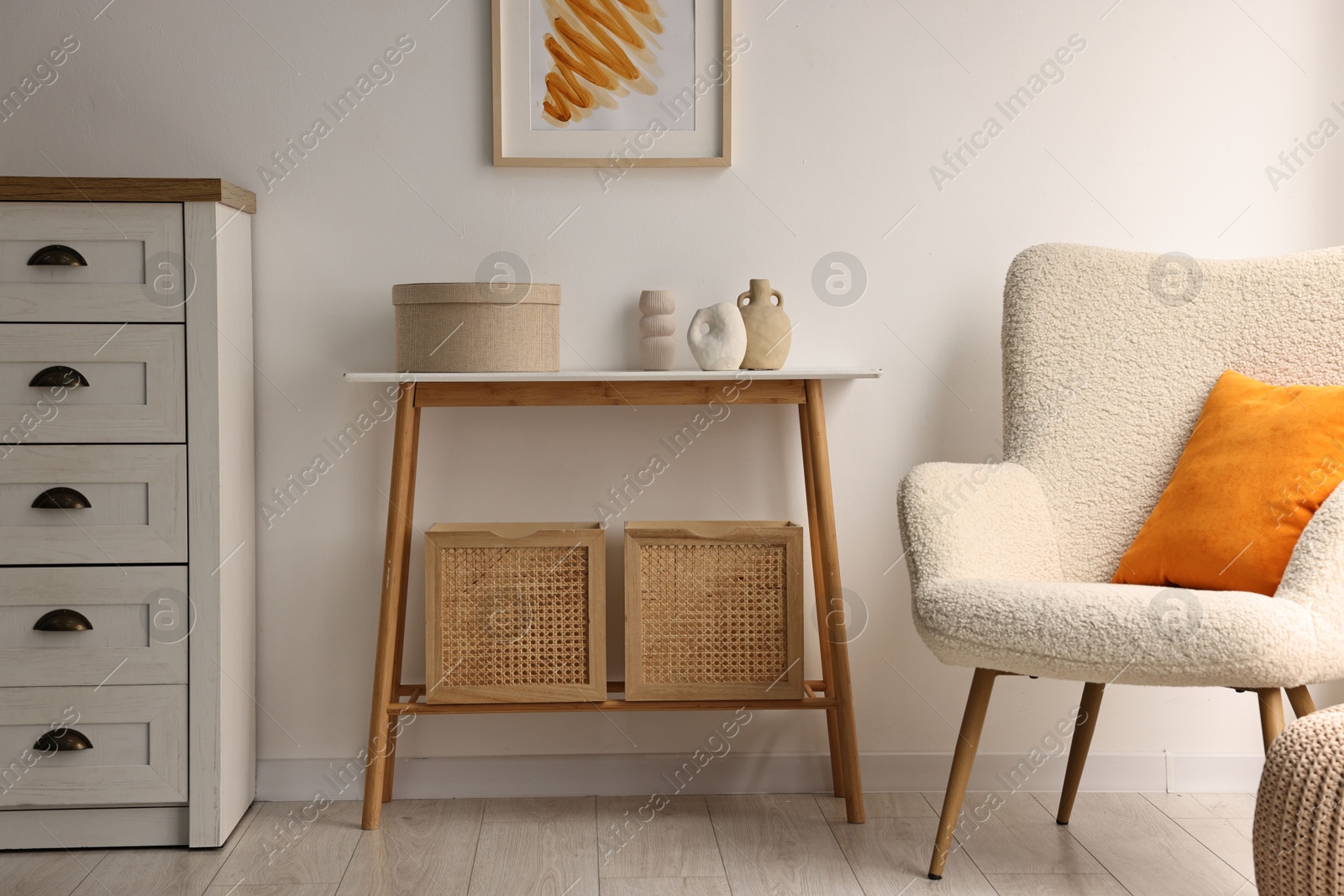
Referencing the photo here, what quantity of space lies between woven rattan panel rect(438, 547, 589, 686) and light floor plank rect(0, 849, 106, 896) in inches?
24.0

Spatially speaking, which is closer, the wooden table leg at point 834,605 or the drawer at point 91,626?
the drawer at point 91,626

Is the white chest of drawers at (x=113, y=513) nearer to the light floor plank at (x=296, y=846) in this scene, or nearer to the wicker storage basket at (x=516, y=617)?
the light floor plank at (x=296, y=846)

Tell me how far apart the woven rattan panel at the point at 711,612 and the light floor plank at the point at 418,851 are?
1.34 ft

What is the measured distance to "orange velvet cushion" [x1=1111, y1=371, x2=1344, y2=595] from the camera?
57.8 inches

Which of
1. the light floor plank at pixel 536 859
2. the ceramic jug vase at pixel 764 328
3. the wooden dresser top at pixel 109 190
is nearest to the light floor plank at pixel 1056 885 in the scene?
the light floor plank at pixel 536 859

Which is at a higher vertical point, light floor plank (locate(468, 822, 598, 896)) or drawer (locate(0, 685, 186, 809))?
drawer (locate(0, 685, 186, 809))

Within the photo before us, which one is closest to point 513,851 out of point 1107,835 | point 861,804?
point 861,804

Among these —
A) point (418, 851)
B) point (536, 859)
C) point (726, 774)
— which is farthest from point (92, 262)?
point (726, 774)

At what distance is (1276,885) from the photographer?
106 centimetres

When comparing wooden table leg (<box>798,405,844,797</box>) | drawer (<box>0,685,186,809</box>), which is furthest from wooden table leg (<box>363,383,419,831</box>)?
wooden table leg (<box>798,405,844,797</box>)

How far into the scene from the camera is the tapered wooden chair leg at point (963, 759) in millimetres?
1522

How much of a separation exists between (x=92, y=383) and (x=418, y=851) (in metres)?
0.91
